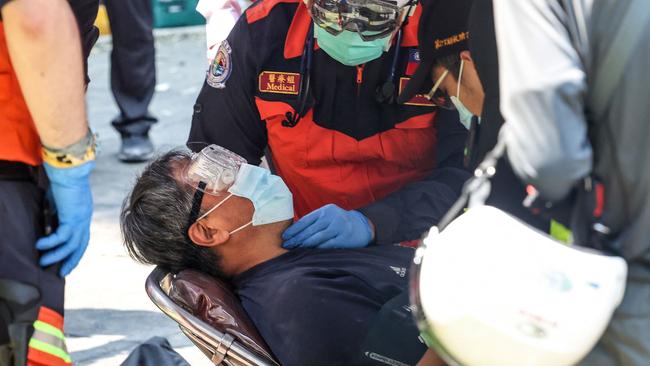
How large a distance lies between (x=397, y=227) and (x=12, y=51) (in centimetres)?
129

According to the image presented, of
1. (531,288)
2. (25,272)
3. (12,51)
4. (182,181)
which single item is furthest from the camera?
(182,181)

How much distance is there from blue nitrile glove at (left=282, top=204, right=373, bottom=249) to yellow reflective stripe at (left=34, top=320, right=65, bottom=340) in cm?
75

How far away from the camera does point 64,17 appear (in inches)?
90.7

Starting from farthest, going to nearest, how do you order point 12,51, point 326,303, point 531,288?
point 326,303, point 12,51, point 531,288

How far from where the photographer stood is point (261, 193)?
9.96 ft

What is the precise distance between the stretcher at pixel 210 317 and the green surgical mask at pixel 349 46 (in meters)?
0.75

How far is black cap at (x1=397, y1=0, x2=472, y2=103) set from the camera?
95.3 inches

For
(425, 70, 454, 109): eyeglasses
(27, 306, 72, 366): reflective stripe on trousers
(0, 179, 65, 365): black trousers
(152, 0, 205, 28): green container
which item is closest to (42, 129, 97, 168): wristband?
(0, 179, 65, 365): black trousers

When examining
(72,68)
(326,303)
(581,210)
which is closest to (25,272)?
(72,68)

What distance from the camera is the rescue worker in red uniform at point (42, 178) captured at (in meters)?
2.33

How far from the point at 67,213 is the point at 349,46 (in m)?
0.93

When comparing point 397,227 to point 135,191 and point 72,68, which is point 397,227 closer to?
point 135,191

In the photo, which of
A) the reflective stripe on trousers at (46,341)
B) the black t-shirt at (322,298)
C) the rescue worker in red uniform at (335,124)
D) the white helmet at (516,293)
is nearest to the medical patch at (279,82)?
the rescue worker in red uniform at (335,124)

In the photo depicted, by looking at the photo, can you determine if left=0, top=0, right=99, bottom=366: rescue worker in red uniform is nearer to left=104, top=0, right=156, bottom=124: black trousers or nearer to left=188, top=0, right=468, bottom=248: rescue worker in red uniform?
left=188, top=0, right=468, bottom=248: rescue worker in red uniform
